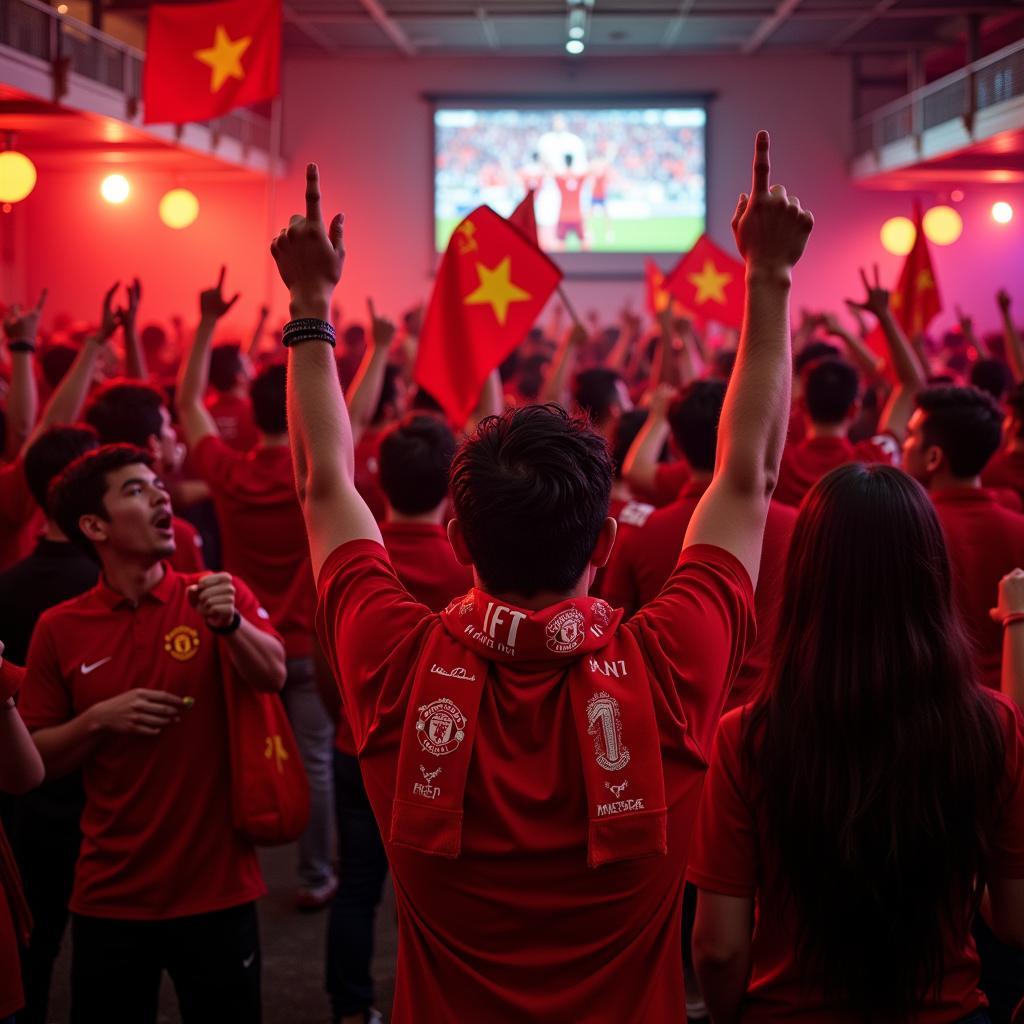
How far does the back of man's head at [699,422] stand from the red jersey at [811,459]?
84 centimetres

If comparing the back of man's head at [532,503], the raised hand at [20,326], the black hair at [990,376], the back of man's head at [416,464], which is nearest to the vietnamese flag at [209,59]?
the raised hand at [20,326]

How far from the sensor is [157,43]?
7258 mm

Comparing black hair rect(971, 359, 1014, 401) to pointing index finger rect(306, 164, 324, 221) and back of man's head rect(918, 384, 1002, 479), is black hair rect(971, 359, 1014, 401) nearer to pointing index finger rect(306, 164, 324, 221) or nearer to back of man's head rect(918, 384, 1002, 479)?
back of man's head rect(918, 384, 1002, 479)

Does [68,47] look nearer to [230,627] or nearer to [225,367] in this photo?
[225,367]

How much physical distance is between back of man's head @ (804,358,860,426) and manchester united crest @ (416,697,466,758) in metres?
2.99

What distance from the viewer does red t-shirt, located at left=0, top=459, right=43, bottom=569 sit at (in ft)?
12.2

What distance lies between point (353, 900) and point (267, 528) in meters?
1.46

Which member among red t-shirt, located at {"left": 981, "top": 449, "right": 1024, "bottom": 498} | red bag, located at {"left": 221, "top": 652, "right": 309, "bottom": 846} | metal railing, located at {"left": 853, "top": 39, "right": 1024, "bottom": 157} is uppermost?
metal railing, located at {"left": 853, "top": 39, "right": 1024, "bottom": 157}

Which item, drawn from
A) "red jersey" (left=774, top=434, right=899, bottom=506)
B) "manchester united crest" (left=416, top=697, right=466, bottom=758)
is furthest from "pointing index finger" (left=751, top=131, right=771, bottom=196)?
"red jersey" (left=774, top=434, right=899, bottom=506)

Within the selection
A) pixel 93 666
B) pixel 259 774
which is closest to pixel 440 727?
pixel 259 774

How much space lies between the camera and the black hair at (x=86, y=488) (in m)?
2.70

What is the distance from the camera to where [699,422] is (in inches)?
127

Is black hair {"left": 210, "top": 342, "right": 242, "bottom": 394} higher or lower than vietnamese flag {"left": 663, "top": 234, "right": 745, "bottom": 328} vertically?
lower

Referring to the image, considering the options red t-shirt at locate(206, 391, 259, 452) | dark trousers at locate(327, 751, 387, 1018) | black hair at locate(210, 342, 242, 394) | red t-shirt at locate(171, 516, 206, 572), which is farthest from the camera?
black hair at locate(210, 342, 242, 394)
